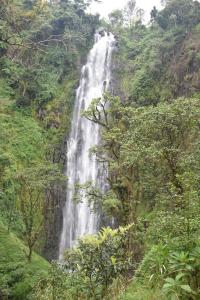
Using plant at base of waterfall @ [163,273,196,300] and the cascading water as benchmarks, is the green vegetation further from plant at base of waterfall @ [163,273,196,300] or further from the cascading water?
plant at base of waterfall @ [163,273,196,300]

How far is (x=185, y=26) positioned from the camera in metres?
23.6

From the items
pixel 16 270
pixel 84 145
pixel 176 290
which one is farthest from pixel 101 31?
pixel 176 290

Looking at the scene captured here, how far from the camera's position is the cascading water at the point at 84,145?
18.8 m

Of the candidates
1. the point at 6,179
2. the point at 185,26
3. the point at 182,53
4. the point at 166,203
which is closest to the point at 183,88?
the point at 182,53

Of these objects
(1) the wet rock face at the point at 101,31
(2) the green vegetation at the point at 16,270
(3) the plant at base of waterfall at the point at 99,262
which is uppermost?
(1) the wet rock face at the point at 101,31

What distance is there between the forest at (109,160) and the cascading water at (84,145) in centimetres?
32

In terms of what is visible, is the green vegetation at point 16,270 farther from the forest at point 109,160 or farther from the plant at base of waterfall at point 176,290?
the plant at base of waterfall at point 176,290

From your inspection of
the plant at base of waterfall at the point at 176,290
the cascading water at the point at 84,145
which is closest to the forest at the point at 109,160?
the plant at base of waterfall at the point at 176,290

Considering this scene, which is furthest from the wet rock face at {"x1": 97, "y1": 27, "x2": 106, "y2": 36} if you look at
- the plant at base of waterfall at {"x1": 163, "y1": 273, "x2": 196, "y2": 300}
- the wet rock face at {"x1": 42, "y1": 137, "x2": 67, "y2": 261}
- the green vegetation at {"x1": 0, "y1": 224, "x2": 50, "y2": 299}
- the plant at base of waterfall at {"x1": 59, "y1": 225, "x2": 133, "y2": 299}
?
the plant at base of waterfall at {"x1": 163, "y1": 273, "x2": 196, "y2": 300}

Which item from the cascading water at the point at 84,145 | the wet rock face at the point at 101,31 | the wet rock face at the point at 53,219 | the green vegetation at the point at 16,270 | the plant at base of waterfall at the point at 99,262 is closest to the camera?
the plant at base of waterfall at the point at 99,262

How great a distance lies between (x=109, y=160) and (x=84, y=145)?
351 inches

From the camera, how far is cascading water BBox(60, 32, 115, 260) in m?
18.8

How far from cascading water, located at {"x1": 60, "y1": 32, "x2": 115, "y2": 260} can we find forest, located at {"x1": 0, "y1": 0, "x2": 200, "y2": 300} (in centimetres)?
32

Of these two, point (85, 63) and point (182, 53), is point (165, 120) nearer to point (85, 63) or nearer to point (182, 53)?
point (182, 53)
